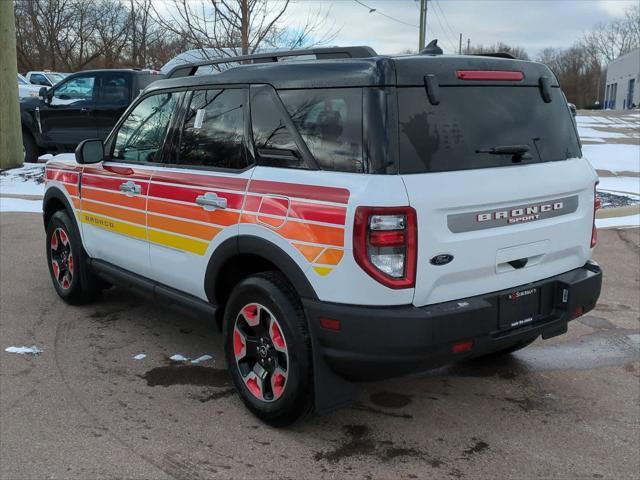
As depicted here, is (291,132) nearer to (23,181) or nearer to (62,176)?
(62,176)

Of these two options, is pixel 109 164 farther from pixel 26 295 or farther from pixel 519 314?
pixel 519 314

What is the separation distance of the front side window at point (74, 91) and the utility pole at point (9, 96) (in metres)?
0.79

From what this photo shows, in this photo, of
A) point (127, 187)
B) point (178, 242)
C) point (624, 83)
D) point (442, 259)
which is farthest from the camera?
point (624, 83)

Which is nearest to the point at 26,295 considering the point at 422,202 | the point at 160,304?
the point at 160,304

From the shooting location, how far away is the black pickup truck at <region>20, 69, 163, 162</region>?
12.3 metres

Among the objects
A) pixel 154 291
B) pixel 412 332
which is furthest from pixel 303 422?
pixel 154 291

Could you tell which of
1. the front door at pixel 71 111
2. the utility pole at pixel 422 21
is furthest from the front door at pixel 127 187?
the utility pole at pixel 422 21

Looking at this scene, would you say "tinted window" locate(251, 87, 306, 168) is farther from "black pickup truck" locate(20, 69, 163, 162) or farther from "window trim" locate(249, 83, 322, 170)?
"black pickup truck" locate(20, 69, 163, 162)

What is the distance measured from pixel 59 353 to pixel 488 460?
3007 mm

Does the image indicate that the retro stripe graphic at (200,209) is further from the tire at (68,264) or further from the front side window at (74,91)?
the front side window at (74,91)

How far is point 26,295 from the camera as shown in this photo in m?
5.77

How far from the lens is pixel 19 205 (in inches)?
411

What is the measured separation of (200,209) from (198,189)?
0.12 metres

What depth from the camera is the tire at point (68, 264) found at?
17.0 feet
